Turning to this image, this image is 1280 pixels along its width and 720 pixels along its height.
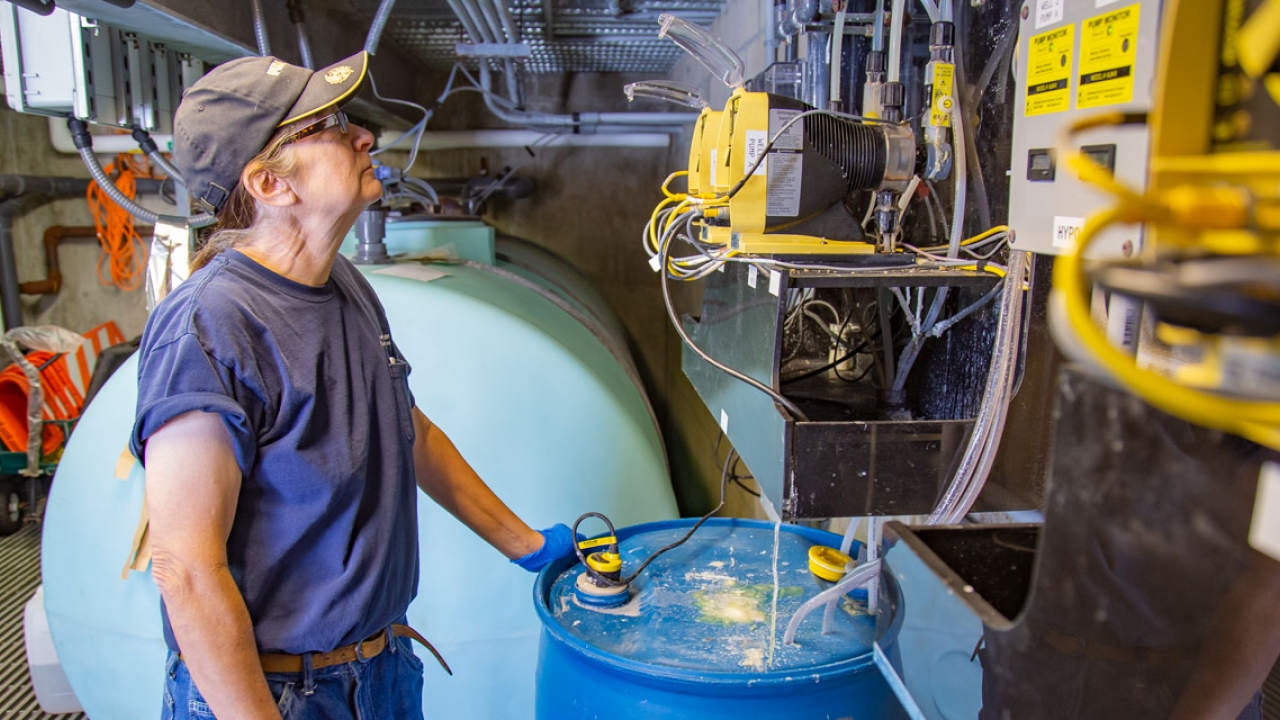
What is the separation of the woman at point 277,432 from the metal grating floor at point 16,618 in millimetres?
1394

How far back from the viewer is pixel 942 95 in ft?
2.87

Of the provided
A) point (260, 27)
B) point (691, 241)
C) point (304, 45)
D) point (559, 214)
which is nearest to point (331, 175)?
point (691, 241)

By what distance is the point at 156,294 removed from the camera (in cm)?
178

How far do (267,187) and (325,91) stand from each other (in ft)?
0.44

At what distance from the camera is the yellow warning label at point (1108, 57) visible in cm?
53

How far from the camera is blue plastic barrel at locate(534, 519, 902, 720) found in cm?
88

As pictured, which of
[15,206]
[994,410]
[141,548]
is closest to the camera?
[994,410]

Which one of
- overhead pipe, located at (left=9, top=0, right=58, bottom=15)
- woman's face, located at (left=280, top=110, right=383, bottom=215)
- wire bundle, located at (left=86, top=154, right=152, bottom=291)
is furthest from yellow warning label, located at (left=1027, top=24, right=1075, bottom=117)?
wire bundle, located at (left=86, top=154, right=152, bottom=291)

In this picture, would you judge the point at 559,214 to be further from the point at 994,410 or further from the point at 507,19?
the point at 994,410

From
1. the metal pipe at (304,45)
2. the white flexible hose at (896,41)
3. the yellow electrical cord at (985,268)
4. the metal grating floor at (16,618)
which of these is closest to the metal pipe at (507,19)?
the metal pipe at (304,45)

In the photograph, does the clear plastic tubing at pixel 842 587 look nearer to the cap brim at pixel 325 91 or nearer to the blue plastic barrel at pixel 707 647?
the blue plastic barrel at pixel 707 647

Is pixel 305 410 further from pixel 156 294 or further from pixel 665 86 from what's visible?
pixel 156 294

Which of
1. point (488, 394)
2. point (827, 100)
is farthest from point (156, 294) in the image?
point (827, 100)

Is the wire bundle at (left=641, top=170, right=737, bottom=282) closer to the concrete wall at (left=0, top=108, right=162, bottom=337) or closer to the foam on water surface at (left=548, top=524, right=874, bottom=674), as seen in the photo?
the foam on water surface at (left=548, top=524, right=874, bottom=674)
